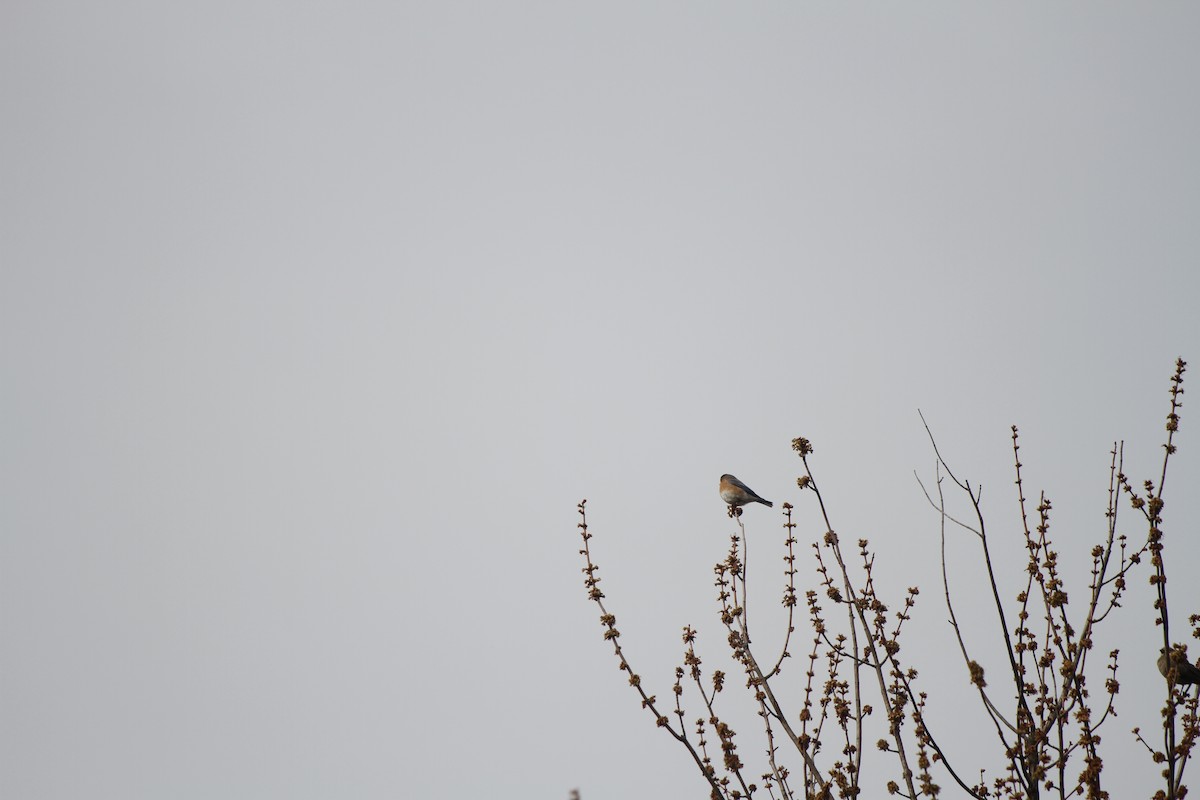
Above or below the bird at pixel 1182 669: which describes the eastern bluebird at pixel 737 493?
above

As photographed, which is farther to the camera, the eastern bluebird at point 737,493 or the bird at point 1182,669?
the eastern bluebird at point 737,493

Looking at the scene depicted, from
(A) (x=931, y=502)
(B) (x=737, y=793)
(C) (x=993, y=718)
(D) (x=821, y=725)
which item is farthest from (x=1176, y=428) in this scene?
(B) (x=737, y=793)

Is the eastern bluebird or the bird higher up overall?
the eastern bluebird

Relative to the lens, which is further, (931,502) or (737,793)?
(931,502)

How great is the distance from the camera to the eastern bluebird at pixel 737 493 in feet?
41.3

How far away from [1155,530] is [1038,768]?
4.80 ft

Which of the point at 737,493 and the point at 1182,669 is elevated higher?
the point at 737,493

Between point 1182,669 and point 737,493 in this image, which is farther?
point 737,493

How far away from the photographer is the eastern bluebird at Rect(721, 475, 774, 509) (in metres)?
Result: 12.6

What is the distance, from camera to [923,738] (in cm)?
487

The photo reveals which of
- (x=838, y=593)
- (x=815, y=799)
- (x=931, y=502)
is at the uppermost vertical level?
(x=931, y=502)

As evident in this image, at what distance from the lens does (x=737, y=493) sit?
12602 millimetres

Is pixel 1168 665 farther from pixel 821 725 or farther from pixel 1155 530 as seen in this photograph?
pixel 821 725

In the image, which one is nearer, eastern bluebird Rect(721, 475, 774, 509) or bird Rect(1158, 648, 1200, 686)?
bird Rect(1158, 648, 1200, 686)
